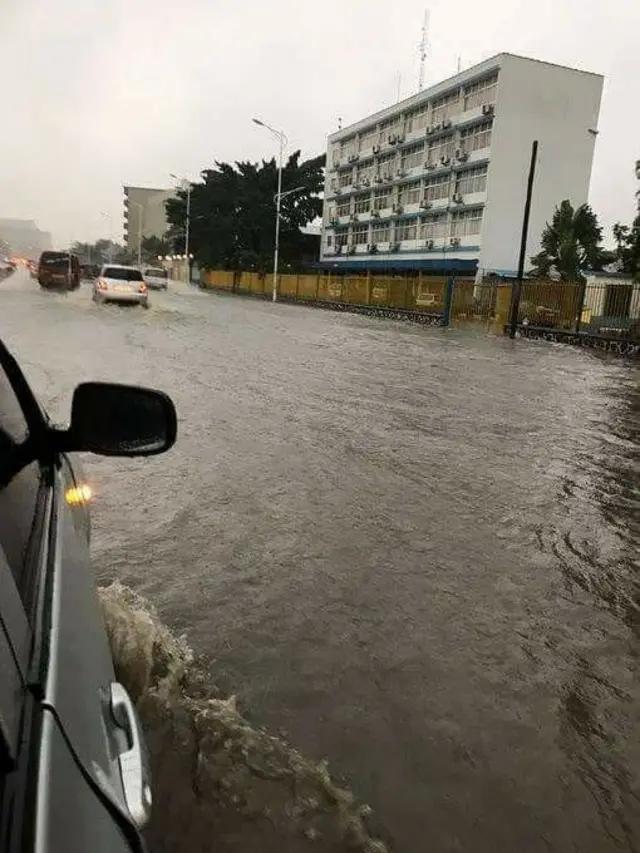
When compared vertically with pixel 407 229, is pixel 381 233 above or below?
below

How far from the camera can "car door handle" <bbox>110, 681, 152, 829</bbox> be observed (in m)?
0.95

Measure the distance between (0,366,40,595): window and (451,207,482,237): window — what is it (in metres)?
48.9

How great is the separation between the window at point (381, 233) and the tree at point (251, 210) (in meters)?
5.13

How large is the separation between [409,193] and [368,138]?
10417mm

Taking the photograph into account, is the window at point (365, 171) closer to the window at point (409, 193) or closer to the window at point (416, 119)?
the window at point (409, 193)

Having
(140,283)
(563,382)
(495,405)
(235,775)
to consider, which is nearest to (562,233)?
(140,283)

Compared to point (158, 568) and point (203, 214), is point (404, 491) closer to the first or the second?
point (158, 568)

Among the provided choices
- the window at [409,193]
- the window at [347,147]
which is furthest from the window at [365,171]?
the window at [409,193]

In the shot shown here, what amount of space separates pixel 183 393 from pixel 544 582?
581 cm

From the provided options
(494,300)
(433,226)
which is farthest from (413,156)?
(494,300)

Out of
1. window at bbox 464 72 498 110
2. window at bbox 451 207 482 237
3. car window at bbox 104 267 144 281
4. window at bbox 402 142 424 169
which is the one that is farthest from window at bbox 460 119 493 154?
car window at bbox 104 267 144 281

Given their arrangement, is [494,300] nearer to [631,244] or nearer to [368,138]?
[631,244]

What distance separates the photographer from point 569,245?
3369 cm

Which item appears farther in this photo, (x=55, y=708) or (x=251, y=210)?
(x=251, y=210)
